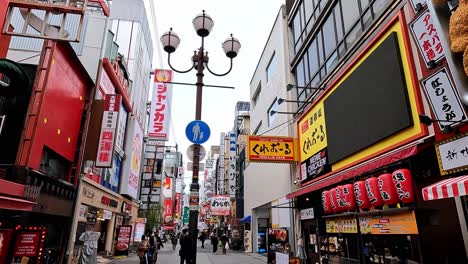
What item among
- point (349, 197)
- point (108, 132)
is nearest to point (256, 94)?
point (108, 132)

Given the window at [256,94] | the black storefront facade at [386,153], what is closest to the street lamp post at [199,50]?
the black storefront facade at [386,153]

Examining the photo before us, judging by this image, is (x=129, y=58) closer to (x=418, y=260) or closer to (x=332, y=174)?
(x=332, y=174)

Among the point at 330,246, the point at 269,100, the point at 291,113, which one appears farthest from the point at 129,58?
the point at 330,246

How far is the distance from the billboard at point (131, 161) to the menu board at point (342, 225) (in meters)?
17.7

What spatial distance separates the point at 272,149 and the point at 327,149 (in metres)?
3.40

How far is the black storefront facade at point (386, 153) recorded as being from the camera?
7062 millimetres

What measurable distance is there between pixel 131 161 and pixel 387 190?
21440 mm

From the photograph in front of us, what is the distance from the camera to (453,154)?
5.48 meters

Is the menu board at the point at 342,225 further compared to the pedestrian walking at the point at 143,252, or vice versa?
the pedestrian walking at the point at 143,252

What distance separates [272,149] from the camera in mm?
14617

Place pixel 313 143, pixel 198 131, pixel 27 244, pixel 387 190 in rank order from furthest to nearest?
pixel 313 143 < pixel 27 244 < pixel 198 131 < pixel 387 190

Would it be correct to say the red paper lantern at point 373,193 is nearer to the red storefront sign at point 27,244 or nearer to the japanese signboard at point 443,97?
the japanese signboard at point 443,97

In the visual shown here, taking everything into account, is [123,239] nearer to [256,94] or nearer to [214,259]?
[214,259]

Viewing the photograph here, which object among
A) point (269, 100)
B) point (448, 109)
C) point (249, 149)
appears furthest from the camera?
point (269, 100)
